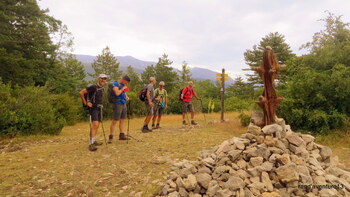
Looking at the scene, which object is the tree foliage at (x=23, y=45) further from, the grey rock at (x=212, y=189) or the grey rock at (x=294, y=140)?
the grey rock at (x=294, y=140)

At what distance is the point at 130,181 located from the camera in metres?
4.17

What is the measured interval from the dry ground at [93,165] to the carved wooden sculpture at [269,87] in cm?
222

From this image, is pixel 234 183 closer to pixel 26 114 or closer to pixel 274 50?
pixel 26 114

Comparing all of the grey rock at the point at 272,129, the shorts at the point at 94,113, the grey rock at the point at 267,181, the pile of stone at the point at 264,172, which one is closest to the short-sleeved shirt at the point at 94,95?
the shorts at the point at 94,113

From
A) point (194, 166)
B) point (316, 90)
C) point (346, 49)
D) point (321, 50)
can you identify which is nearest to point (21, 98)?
point (194, 166)

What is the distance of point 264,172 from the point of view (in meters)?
3.69

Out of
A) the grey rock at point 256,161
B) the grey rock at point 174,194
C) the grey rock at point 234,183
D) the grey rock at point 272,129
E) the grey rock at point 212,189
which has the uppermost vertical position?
the grey rock at point 272,129

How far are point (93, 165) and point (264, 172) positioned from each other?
12.4ft

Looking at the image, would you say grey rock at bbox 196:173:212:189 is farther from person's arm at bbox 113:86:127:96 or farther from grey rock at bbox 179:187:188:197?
person's arm at bbox 113:86:127:96

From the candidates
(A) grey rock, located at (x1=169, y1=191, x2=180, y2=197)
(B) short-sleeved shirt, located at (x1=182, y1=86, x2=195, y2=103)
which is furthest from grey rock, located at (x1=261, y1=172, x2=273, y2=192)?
(B) short-sleeved shirt, located at (x1=182, y1=86, x2=195, y2=103)

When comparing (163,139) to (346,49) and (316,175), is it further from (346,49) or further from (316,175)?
(346,49)

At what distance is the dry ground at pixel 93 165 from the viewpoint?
12.6 feet

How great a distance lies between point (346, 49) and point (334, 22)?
2.47 meters

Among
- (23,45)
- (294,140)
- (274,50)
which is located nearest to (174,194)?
(294,140)
